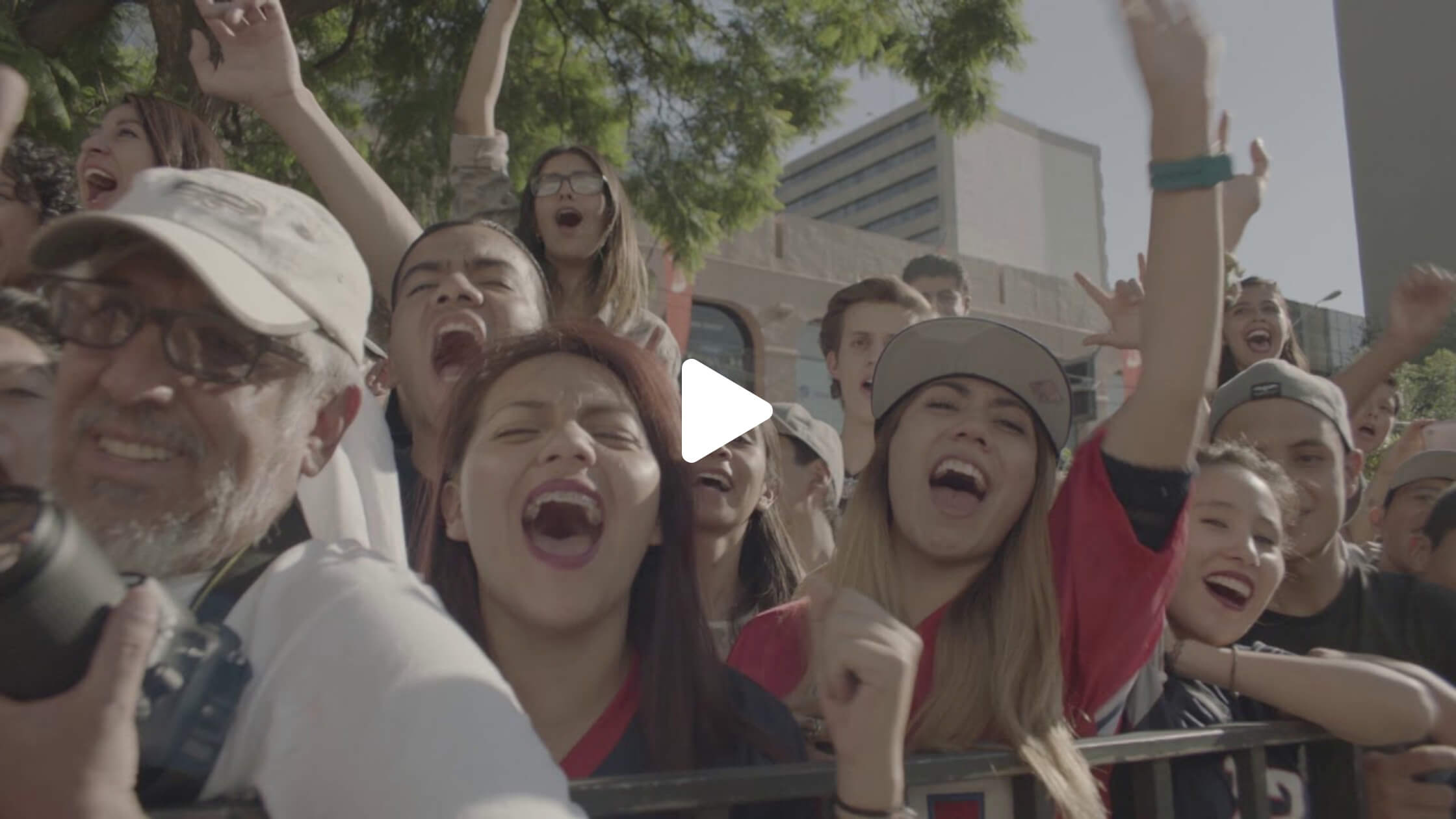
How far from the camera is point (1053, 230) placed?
297ft

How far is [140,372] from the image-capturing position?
1.25 meters

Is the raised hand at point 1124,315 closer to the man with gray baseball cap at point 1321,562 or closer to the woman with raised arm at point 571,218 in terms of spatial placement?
the man with gray baseball cap at point 1321,562

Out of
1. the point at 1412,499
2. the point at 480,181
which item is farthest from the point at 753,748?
the point at 1412,499

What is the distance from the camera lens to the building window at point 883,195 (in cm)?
9731

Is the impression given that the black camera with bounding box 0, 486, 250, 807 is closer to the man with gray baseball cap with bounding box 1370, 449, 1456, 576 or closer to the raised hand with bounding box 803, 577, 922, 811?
the raised hand with bounding box 803, 577, 922, 811

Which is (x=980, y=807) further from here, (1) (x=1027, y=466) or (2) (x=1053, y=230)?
(2) (x=1053, y=230)

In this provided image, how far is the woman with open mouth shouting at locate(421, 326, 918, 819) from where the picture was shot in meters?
1.59

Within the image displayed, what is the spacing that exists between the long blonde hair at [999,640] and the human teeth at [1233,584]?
455 millimetres

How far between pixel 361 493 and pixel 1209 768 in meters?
1.45

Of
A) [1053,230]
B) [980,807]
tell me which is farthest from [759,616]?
[1053,230]

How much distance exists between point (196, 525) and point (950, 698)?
1.15 m

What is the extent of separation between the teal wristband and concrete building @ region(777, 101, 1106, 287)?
84.8 m

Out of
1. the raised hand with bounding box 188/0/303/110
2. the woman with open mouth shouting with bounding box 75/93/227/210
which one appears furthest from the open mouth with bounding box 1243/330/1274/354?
the woman with open mouth shouting with bounding box 75/93/227/210

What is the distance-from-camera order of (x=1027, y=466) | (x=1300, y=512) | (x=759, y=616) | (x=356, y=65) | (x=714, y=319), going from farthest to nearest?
(x=714, y=319)
(x=356, y=65)
(x=1300, y=512)
(x=759, y=616)
(x=1027, y=466)
